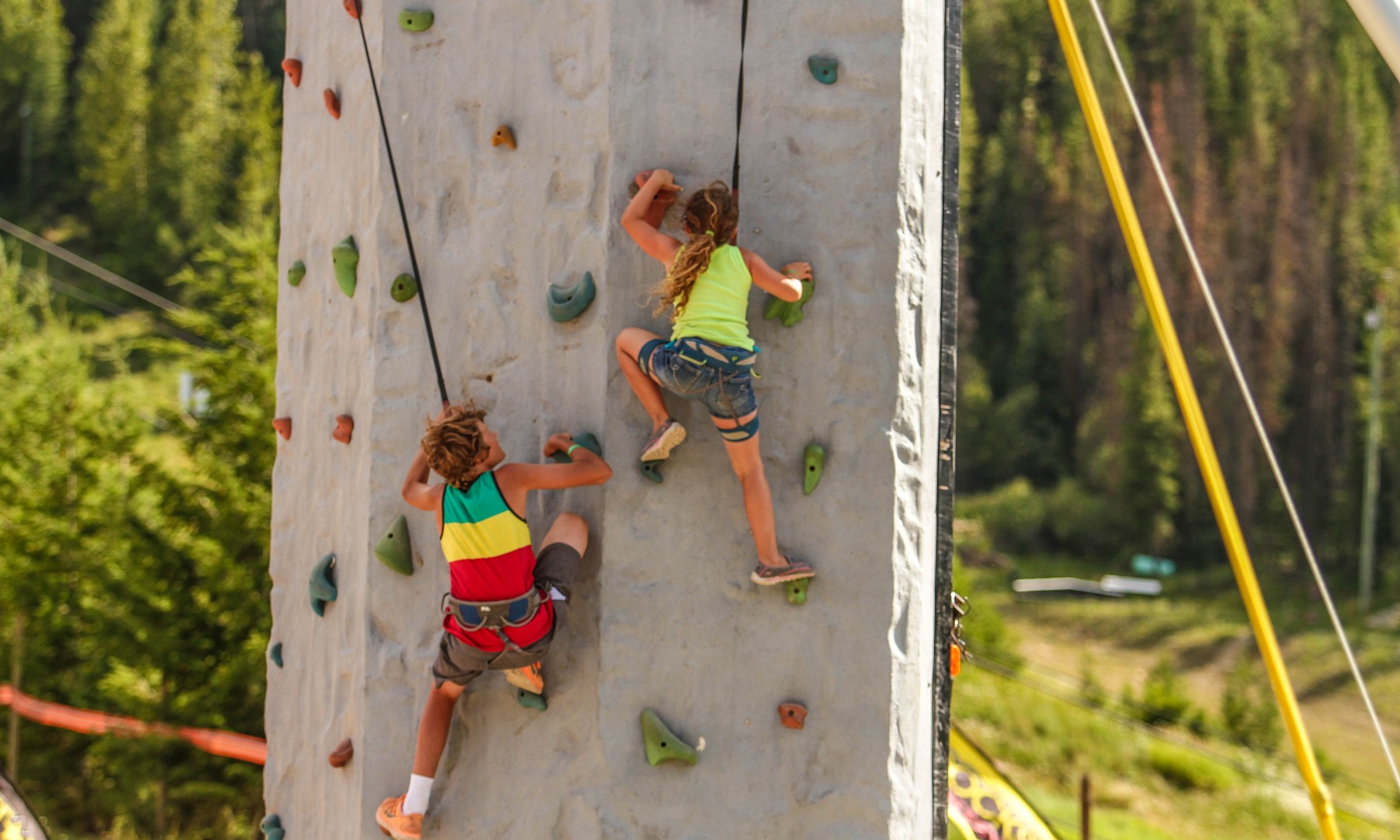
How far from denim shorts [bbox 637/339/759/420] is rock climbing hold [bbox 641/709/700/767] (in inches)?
38.2

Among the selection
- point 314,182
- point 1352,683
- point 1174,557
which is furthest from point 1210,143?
point 314,182

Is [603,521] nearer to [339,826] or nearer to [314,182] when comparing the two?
→ [339,826]

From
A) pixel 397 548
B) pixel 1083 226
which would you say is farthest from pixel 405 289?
pixel 1083 226

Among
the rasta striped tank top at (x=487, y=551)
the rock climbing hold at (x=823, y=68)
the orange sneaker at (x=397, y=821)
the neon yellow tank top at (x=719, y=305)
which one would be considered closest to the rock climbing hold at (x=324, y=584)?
the orange sneaker at (x=397, y=821)

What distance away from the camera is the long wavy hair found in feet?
11.0

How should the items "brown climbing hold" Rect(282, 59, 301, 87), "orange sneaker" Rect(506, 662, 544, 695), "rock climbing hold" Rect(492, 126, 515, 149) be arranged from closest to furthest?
"orange sneaker" Rect(506, 662, 544, 695) → "rock climbing hold" Rect(492, 126, 515, 149) → "brown climbing hold" Rect(282, 59, 301, 87)

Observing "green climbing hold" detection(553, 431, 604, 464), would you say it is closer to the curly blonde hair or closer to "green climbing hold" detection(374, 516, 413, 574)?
the curly blonde hair

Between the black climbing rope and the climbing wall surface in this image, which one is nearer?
the climbing wall surface

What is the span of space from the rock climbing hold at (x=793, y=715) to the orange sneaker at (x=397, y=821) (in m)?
1.17

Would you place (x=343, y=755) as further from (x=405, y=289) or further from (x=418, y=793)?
(x=405, y=289)

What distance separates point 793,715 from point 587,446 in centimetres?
105

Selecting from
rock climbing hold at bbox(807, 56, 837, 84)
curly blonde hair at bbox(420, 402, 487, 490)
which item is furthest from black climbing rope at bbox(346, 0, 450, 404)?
rock climbing hold at bbox(807, 56, 837, 84)

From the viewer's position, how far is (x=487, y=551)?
336cm

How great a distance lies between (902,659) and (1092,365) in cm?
3423
